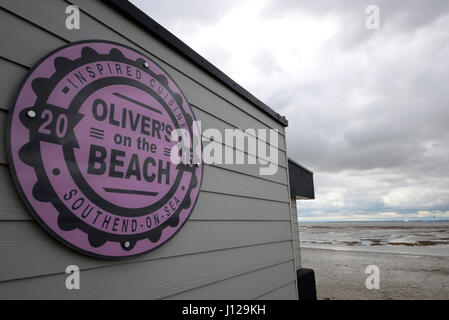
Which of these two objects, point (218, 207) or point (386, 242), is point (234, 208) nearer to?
point (218, 207)

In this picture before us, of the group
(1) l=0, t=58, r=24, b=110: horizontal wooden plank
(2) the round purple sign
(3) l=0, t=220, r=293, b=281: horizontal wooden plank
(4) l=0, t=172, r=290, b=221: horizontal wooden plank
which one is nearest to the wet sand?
(4) l=0, t=172, r=290, b=221: horizontal wooden plank

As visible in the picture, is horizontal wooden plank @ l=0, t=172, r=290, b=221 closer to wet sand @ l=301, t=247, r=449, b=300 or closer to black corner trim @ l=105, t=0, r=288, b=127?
black corner trim @ l=105, t=0, r=288, b=127

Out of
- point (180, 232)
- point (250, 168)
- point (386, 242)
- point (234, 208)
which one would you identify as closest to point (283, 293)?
point (234, 208)

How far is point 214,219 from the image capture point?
197 cm

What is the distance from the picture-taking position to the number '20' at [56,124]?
1082mm

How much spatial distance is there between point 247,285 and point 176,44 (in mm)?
2102

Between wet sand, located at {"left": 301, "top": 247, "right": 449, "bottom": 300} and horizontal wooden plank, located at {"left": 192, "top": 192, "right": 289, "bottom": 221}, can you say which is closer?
horizontal wooden plank, located at {"left": 192, "top": 192, "right": 289, "bottom": 221}

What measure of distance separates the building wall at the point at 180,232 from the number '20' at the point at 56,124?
0.43 ft

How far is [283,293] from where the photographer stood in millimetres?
2758

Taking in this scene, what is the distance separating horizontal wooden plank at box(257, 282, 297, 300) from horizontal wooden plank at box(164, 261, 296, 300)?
0.07 ft

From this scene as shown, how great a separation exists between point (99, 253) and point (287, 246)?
93.6 inches

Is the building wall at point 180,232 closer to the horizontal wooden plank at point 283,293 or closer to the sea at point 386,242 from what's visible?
the horizontal wooden plank at point 283,293

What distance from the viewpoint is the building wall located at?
1021 mm

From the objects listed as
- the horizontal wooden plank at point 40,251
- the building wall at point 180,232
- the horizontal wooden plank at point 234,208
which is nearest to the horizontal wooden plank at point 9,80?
the building wall at point 180,232
